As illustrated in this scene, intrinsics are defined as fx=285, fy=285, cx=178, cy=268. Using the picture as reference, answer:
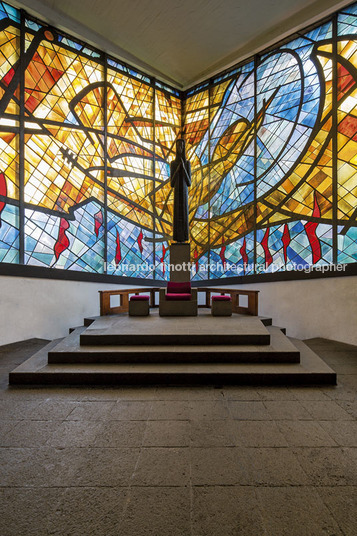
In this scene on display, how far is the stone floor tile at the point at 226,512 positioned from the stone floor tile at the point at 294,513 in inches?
1.9

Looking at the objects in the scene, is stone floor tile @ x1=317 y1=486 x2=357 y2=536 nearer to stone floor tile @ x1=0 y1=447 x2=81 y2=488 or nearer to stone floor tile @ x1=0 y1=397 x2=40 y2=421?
stone floor tile @ x1=0 y1=447 x2=81 y2=488

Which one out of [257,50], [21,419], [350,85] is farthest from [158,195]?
[21,419]

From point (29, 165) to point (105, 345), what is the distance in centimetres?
419

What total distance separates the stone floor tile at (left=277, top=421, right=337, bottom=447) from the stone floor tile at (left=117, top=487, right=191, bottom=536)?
35.2 inches

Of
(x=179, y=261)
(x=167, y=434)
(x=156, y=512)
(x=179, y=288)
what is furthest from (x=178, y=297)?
(x=156, y=512)

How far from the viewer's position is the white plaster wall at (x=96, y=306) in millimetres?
5074

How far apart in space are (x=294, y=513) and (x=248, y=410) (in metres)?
1.07

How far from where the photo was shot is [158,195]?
8453mm

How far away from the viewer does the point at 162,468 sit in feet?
5.50

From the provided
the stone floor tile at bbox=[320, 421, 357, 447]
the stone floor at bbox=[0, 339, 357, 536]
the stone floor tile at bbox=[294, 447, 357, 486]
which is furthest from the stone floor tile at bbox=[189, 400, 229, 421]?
the stone floor tile at bbox=[320, 421, 357, 447]

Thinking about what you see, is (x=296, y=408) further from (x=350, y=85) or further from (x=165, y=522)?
(x=350, y=85)

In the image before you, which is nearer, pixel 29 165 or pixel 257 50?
pixel 29 165

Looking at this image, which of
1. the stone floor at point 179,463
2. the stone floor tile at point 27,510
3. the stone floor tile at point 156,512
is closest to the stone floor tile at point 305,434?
the stone floor at point 179,463

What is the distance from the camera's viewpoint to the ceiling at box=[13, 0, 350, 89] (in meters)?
6.12
